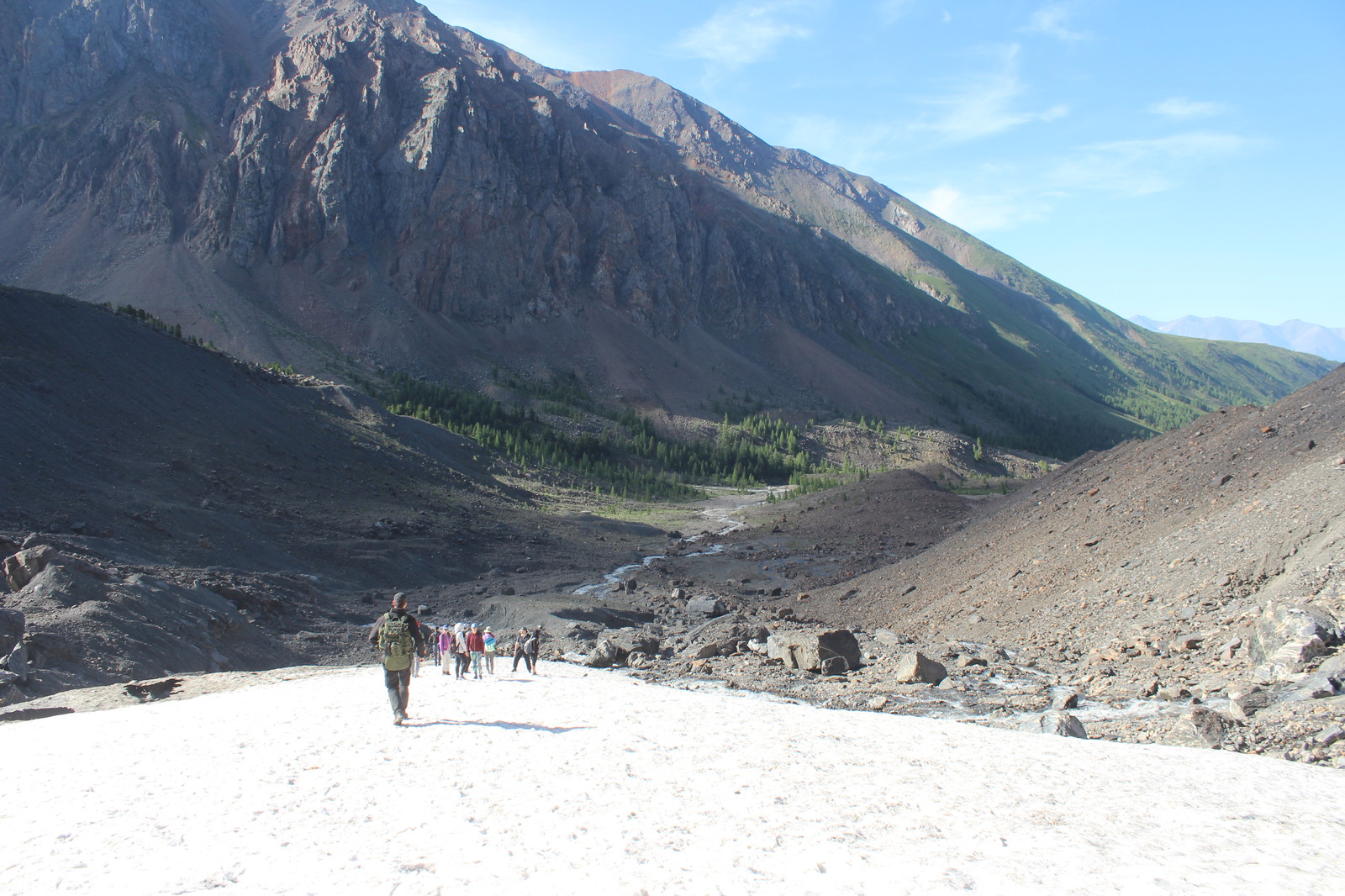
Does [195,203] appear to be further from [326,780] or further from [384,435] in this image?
[326,780]

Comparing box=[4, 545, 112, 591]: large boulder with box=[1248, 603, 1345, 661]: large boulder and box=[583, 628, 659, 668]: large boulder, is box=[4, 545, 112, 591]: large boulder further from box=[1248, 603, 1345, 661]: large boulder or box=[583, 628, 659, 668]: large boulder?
box=[1248, 603, 1345, 661]: large boulder

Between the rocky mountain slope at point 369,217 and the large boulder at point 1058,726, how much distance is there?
109939 millimetres

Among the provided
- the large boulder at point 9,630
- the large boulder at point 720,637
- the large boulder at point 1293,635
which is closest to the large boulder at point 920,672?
the large boulder at point 720,637

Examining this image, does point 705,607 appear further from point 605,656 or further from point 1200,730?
point 1200,730

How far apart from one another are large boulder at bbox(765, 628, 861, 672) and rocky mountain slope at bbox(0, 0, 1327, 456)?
102382 millimetres

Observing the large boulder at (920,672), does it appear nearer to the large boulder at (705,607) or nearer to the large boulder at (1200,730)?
the large boulder at (1200,730)

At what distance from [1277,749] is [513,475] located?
211 feet

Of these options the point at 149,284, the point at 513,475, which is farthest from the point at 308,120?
the point at 513,475

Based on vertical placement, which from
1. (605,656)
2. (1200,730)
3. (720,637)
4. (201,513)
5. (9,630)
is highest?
(201,513)

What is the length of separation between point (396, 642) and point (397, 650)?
13cm

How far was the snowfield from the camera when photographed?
6566 mm

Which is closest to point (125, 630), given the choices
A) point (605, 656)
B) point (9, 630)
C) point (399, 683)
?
point (9, 630)

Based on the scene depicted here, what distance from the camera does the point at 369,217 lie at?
144250 millimetres

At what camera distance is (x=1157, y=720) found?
41.3 ft
